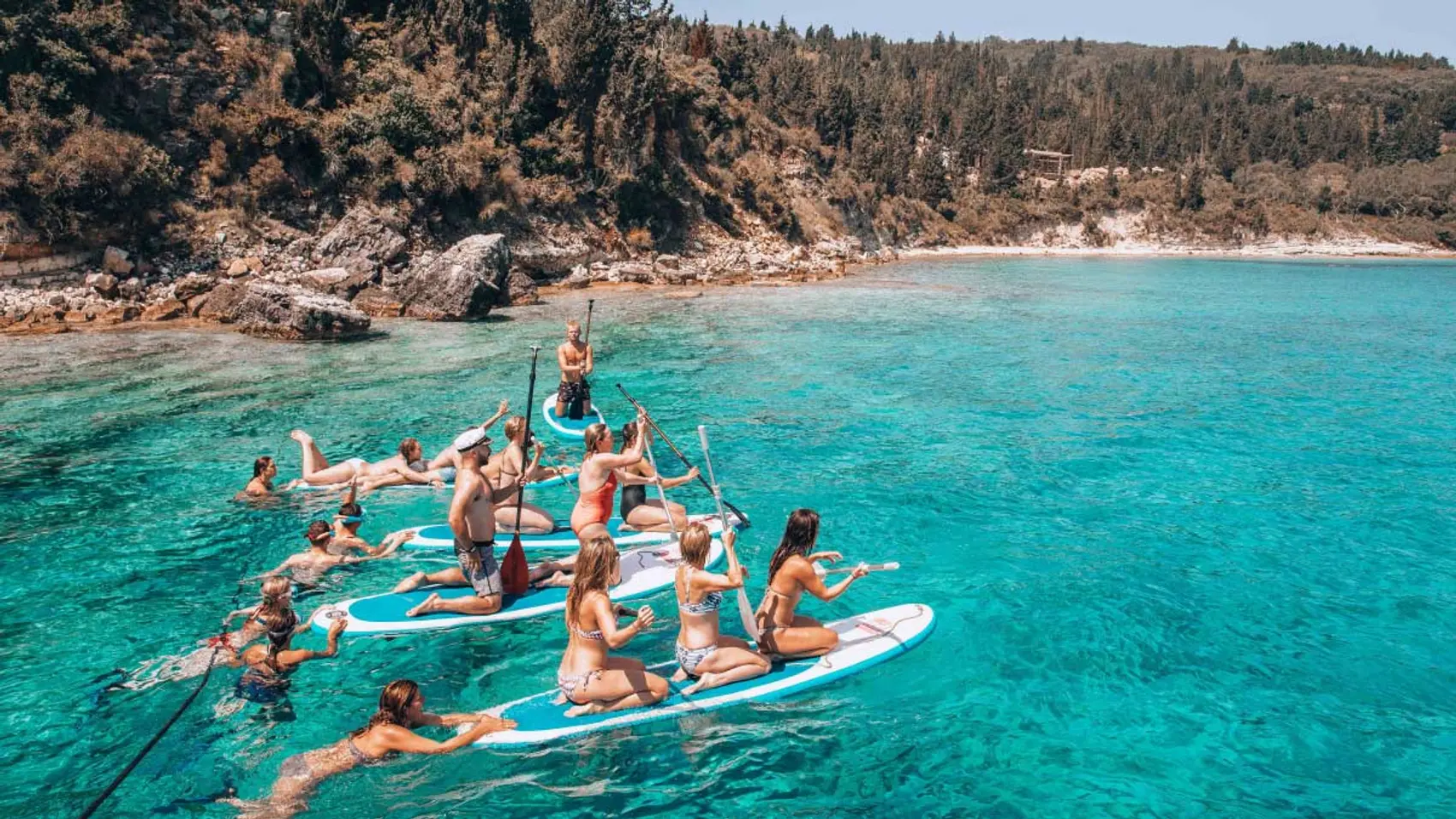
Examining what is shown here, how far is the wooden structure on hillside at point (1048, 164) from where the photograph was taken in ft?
347

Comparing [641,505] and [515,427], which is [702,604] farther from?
[515,427]

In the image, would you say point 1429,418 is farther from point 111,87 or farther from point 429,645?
point 111,87

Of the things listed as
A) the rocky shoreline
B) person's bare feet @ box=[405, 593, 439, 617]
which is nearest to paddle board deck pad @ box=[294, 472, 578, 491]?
person's bare feet @ box=[405, 593, 439, 617]

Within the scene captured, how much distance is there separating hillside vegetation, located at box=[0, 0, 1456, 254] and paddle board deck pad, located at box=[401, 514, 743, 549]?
2390 cm

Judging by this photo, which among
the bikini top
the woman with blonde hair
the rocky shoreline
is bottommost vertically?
the woman with blonde hair

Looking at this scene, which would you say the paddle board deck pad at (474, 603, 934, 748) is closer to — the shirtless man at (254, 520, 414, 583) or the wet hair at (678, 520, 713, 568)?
the wet hair at (678, 520, 713, 568)

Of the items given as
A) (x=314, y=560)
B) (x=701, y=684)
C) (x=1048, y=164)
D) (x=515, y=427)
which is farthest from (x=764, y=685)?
(x=1048, y=164)

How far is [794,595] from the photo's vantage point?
8266 millimetres

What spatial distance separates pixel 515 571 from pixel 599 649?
2503 mm

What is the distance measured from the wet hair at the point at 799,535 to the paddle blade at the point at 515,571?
310 cm

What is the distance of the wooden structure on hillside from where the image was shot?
347ft

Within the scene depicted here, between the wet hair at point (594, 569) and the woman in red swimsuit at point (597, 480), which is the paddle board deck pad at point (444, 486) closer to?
the woman in red swimsuit at point (597, 480)

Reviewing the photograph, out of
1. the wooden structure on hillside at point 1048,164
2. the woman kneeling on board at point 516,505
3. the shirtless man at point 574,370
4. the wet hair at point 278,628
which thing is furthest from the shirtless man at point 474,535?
the wooden structure on hillside at point 1048,164

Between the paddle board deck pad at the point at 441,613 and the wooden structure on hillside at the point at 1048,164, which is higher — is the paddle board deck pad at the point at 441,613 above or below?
below
